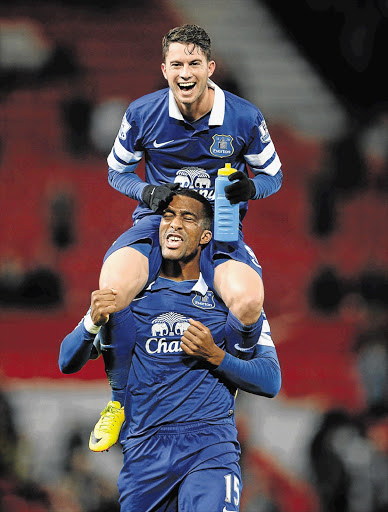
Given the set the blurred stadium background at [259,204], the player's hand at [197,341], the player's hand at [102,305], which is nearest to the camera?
the player's hand at [102,305]

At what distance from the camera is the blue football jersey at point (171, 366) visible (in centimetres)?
359

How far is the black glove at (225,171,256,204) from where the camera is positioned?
3.45 m

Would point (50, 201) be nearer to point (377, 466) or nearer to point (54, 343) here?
point (54, 343)

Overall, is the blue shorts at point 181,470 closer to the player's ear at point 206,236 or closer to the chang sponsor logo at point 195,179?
the player's ear at point 206,236

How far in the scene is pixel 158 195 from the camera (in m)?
3.45

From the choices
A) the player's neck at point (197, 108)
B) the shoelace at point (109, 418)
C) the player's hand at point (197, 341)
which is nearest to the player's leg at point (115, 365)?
the shoelace at point (109, 418)

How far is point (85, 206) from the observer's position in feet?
18.6

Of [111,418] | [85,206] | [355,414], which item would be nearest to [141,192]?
[111,418]

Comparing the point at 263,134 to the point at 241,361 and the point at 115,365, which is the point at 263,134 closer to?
the point at 241,361

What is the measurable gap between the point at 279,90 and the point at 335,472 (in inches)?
96.0

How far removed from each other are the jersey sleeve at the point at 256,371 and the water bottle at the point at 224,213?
1.54 ft

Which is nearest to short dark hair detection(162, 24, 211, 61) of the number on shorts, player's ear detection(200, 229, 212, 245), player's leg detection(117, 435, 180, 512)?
player's ear detection(200, 229, 212, 245)

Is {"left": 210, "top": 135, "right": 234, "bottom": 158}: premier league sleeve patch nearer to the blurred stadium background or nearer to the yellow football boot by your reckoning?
the yellow football boot

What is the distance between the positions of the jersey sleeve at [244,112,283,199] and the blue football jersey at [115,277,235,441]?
1.61 feet
